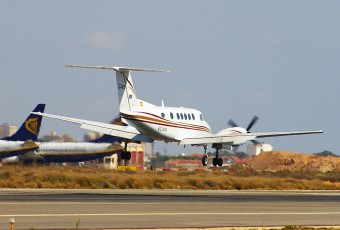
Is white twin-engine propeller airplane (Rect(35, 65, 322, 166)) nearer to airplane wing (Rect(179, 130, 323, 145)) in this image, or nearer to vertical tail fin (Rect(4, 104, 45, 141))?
airplane wing (Rect(179, 130, 323, 145))

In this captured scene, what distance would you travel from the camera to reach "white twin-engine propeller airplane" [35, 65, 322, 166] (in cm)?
6531

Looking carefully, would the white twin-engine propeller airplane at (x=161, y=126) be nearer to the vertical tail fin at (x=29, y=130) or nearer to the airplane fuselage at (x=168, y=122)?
the airplane fuselage at (x=168, y=122)

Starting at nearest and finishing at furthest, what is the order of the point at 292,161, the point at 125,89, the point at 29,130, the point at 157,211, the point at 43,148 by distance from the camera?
1. the point at 157,211
2. the point at 125,89
3. the point at 29,130
4. the point at 43,148
5. the point at 292,161

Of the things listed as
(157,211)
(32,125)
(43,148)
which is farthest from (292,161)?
(157,211)

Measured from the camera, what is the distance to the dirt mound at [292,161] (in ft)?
461

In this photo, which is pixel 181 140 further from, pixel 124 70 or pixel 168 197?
pixel 168 197

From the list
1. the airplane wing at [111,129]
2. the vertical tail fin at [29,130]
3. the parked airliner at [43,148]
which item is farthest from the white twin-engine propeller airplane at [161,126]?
the vertical tail fin at [29,130]

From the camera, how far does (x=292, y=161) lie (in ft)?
500

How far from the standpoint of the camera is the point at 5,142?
114 m

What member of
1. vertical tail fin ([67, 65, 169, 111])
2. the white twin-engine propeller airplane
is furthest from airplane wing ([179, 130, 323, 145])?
vertical tail fin ([67, 65, 169, 111])

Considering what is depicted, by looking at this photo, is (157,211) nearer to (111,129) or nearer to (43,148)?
(111,129)

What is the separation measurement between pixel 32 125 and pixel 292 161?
53957 mm

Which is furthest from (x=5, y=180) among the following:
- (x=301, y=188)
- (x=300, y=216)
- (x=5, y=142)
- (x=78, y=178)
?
(x=5, y=142)

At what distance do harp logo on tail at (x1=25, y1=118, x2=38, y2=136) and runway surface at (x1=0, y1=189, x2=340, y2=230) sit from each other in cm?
6393
